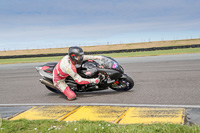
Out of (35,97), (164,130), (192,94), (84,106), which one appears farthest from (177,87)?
(35,97)

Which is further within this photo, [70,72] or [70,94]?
[70,94]

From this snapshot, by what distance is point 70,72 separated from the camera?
21.0 ft

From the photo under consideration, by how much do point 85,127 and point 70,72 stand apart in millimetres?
2597

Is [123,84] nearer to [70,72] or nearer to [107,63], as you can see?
[107,63]

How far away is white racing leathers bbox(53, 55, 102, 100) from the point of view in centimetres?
640

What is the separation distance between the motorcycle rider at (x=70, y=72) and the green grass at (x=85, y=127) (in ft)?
6.68

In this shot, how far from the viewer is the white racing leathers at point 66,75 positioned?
21.0 feet

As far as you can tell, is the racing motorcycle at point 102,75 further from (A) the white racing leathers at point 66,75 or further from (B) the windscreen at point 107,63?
(A) the white racing leathers at point 66,75

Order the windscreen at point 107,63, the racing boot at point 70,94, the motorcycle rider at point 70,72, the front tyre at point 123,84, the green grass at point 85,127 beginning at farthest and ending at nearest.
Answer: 1. the front tyre at point 123,84
2. the windscreen at point 107,63
3. the racing boot at point 70,94
4. the motorcycle rider at point 70,72
5. the green grass at point 85,127

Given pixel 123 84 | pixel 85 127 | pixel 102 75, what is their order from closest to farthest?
pixel 85 127, pixel 102 75, pixel 123 84

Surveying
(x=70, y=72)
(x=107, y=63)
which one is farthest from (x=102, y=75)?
(x=70, y=72)

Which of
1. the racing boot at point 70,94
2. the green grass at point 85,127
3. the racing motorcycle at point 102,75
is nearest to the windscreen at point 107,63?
the racing motorcycle at point 102,75

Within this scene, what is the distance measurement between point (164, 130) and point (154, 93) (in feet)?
10.2

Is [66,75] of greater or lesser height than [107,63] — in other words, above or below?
below
